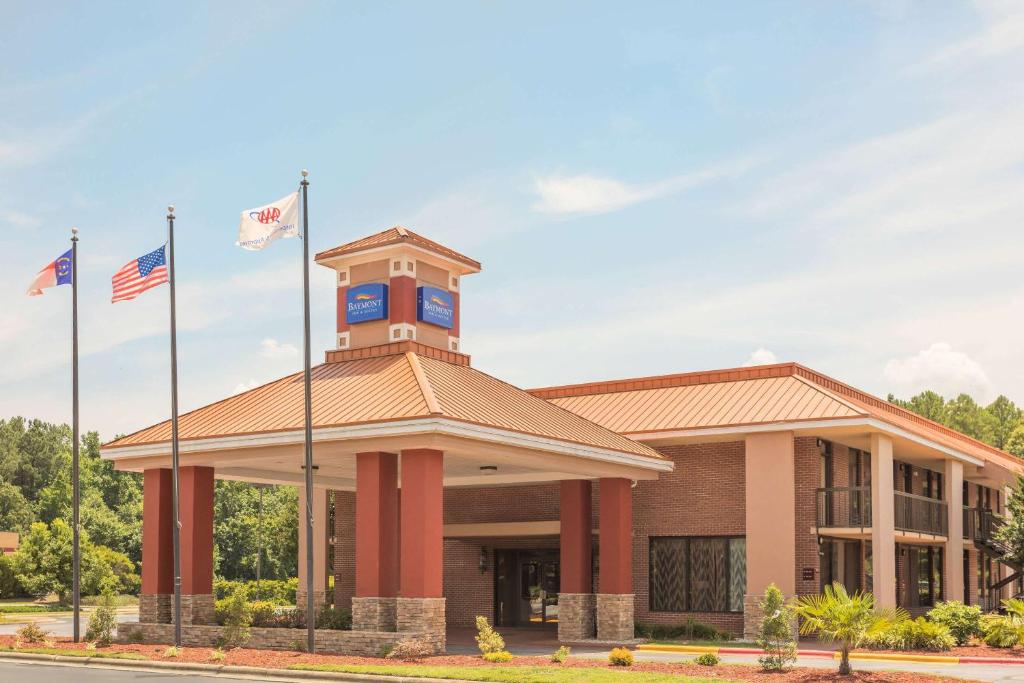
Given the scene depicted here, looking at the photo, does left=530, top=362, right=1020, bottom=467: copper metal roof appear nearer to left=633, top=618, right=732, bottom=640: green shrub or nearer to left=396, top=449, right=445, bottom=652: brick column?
left=633, top=618, right=732, bottom=640: green shrub

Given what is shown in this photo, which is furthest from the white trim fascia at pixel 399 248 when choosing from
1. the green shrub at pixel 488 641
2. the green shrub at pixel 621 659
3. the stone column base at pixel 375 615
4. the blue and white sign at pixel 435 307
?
the green shrub at pixel 621 659

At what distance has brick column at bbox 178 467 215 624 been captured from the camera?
100 feet

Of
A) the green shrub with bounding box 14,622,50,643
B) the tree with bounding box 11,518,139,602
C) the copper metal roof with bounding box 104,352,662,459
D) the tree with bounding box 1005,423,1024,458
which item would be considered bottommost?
the tree with bounding box 11,518,139,602

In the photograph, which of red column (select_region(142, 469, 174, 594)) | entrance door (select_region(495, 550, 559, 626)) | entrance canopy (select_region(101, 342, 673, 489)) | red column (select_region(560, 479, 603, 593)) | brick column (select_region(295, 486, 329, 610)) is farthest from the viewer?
brick column (select_region(295, 486, 329, 610))

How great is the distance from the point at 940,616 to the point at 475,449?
11.5 meters

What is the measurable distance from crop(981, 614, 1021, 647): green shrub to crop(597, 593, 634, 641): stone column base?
9243mm

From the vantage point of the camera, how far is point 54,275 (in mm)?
31656

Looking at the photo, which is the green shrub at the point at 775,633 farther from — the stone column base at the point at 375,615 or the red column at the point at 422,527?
the stone column base at the point at 375,615

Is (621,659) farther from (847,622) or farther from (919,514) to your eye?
(919,514)

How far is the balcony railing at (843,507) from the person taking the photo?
109 ft

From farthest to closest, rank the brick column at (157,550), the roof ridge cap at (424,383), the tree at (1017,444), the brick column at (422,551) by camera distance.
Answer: the tree at (1017,444)
the brick column at (157,550)
the roof ridge cap at (424,383)
the brick column at (422,551)

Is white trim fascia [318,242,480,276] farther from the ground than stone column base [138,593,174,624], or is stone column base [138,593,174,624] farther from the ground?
white trim fascia [318,242,480,276]

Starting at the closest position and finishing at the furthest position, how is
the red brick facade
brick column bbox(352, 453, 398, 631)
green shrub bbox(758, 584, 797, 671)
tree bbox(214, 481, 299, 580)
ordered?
green shrub bbox(758, 584, 797, 671) < brick column bbox(352, 453, 398, 631) < the red brick facade < tree bbox(214, 481, 299, 580)

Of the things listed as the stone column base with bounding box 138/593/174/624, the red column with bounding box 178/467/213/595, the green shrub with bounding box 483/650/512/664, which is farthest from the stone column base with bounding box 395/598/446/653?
the stone column base with bounding box 138/593/174/624
